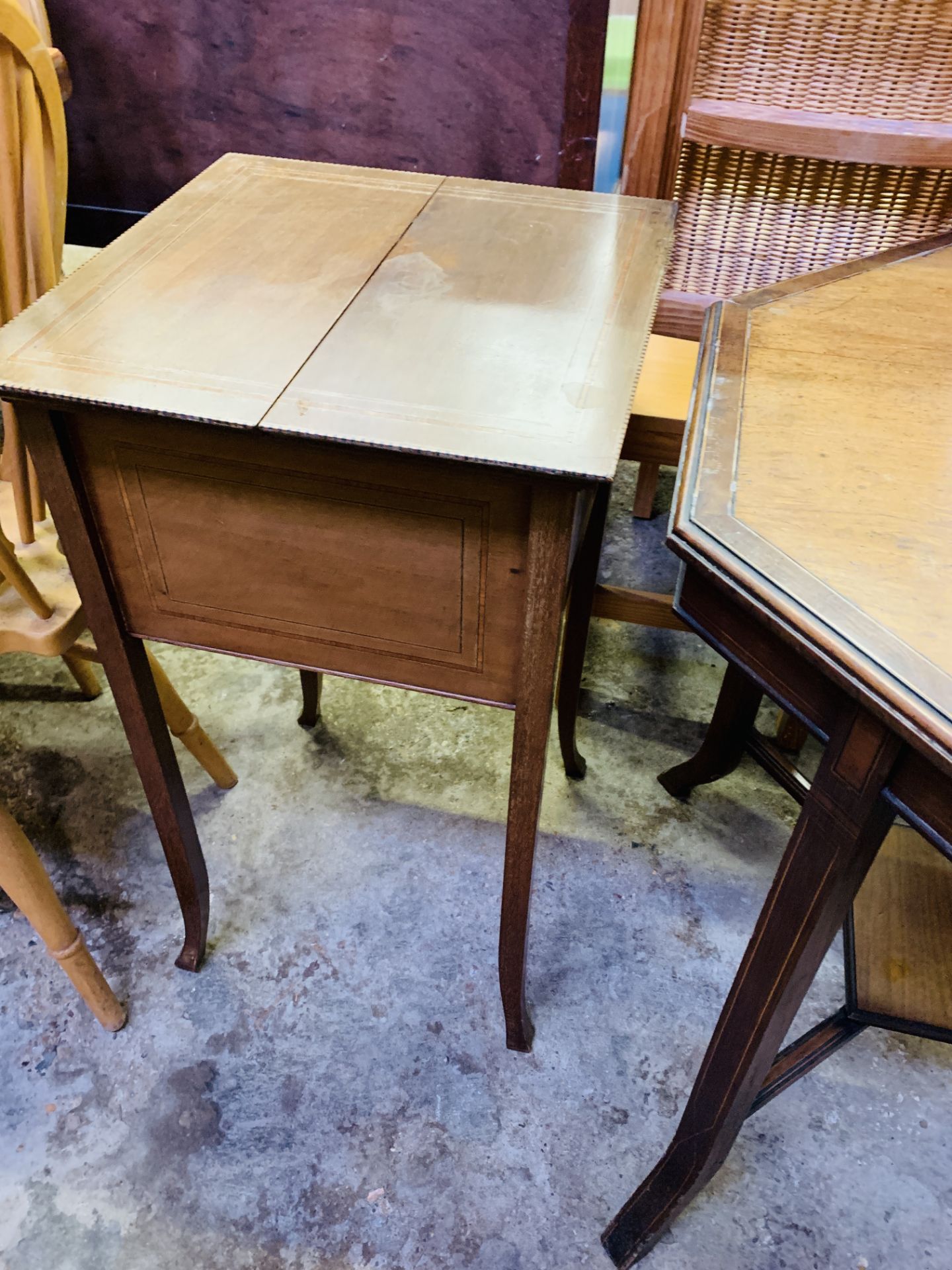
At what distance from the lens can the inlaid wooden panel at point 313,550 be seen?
2.91 feet

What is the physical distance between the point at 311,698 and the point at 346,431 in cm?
105

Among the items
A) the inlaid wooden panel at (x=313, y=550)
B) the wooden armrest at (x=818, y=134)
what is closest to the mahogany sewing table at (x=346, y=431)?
the inlaid wooden panel at (x=313, y=550)

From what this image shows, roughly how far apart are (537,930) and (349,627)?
762mm

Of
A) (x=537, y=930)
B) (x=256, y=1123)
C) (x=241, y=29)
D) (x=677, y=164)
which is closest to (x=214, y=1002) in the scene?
(x=256, y=1123)

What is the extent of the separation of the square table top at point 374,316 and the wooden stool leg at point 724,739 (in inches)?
26.6

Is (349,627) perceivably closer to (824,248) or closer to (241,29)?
(824,248)

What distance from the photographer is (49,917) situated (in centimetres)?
127

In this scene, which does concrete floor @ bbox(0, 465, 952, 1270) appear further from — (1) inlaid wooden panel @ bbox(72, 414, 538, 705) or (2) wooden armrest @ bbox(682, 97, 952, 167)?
(2) wooden armrest @ bbox(682, 97, 952, 167)

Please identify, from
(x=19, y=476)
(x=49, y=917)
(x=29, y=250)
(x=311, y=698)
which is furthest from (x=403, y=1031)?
(x=29, y=250)

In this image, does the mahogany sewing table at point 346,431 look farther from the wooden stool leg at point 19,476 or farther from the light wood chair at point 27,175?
the wooden stool leg at point 19,476

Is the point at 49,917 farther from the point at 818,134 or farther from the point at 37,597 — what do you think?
the point at 818,134

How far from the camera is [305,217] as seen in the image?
118 centimetres

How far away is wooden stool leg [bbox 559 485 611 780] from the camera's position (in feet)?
4.62

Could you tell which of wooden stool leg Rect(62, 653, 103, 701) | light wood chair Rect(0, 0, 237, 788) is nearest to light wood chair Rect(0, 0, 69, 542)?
light wood chair Rect(0, 0, 237, 788)
